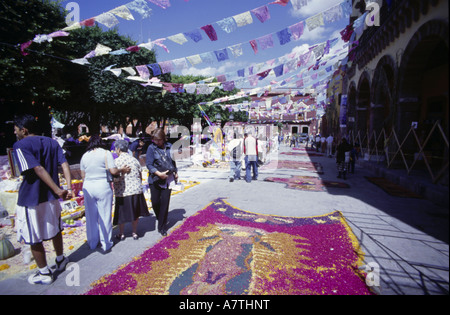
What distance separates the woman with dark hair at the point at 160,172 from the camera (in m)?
4.24

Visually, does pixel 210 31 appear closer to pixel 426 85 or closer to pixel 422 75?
pixel 422 75

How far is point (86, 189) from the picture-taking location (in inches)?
141

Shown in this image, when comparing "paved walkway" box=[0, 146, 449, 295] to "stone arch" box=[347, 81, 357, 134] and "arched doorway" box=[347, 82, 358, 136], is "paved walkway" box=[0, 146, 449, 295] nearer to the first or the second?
"arched doorway" box=[347, 82, 358, 136]

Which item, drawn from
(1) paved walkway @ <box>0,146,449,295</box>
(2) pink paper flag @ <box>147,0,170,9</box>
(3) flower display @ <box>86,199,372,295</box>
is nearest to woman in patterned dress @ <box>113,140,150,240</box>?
(1) paved walkway @ <box>0,146,449,295</box>

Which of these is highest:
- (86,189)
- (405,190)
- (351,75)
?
(351,75)

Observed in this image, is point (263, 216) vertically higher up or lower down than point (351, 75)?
lower down

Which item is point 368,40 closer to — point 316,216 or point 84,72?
point 316,216

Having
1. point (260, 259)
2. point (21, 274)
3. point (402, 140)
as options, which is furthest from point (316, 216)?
point (402, 140)

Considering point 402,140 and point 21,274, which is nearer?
point 21,274

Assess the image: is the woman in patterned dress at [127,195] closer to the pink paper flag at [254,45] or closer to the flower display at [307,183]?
the flower display at [307,183]

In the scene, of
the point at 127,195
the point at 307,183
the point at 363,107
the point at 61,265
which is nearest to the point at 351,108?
the point at 363,107

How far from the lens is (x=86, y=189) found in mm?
3570
